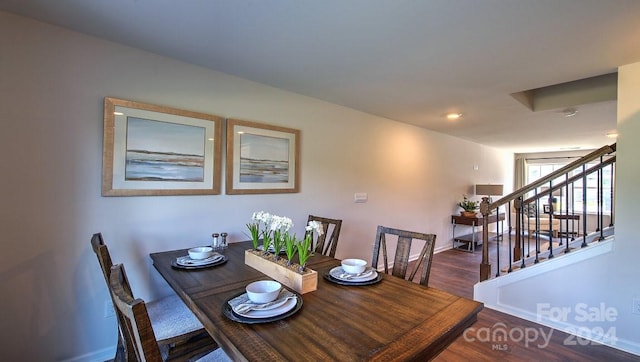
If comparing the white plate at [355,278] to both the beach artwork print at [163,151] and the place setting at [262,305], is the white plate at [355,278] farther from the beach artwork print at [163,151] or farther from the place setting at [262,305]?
the beach artwork print at [163,151]

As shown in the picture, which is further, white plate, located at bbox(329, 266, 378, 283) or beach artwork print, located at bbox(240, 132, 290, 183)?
beach artwork print, located at bbox(240, 132, 290, 183)

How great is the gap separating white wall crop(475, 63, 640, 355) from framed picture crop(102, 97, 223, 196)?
10.6 feet

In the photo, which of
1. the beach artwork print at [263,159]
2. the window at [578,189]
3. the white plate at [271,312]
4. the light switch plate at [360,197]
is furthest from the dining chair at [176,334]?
the window at [578,189]

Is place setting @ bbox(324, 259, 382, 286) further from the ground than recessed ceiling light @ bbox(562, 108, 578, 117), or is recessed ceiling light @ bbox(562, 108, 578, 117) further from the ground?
recessed ceiling light @ bbox(562, 108, 578, 117)

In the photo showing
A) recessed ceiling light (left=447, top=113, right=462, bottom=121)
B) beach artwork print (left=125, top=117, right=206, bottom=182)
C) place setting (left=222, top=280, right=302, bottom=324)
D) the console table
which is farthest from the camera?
the console table

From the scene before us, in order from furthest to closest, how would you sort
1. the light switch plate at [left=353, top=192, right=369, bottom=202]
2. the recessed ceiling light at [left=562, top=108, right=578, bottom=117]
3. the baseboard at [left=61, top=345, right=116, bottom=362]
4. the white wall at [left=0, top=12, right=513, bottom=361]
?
the light switch plate at [left=353, top=192, right=369, bottom=202] → the recessed ceiling light at [left=562, top=108, right=578, bottom=117] → the baseboard at [left=61, top=345, right=116, bottom=362] → the white wall at [left=0, top=12, right=513, bottom=361]

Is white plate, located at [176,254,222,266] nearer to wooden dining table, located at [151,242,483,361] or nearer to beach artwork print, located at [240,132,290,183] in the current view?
wooden dining table, located at [151,242,483,361]

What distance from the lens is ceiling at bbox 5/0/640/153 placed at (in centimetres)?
158

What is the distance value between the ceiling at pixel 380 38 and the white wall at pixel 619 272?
0.44m

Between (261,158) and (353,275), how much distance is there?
5.25 feet

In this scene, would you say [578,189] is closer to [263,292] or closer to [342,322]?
[342,322]

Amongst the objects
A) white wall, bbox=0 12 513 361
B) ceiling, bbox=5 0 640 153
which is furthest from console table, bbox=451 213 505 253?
white wall, bbox=0 12 513 361

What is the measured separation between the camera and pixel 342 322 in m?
1.09

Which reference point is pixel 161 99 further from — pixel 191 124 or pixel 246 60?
pixel 246 60
